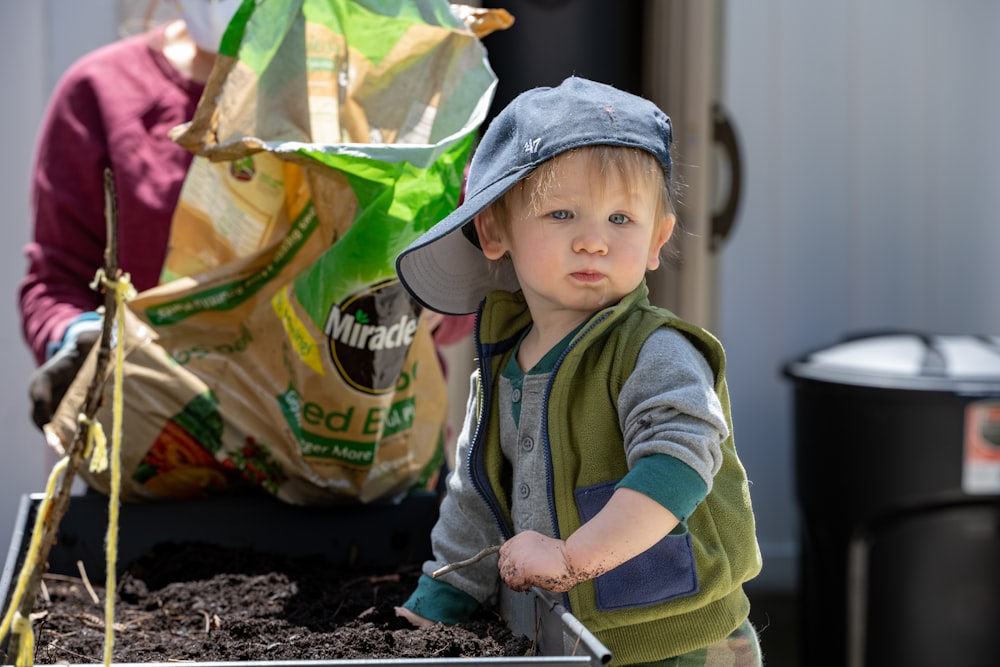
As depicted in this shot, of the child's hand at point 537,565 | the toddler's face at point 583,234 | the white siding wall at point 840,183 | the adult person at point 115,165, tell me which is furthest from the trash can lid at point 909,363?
the child's hand at point 537,565

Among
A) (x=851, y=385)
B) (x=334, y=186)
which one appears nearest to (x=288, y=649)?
(x=334, y=186)

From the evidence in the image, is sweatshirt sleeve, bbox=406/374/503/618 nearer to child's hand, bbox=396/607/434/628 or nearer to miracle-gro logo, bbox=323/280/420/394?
child's hand, bbox=396/607/434/628

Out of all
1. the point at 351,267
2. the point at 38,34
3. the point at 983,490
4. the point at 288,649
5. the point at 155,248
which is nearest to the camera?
the point at 288,649

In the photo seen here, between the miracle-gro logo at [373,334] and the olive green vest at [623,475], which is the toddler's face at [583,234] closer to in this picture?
the olive green vest at [623,475]

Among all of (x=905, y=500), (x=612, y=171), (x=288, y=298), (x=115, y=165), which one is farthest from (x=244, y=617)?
(x=905, y=500)

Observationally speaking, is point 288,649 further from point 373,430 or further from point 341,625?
point 373,430

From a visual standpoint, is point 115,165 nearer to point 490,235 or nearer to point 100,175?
point 100,175

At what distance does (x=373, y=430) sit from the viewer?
1.52 m

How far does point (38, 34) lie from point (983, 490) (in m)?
2.42

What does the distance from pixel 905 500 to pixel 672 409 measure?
1.82 metres

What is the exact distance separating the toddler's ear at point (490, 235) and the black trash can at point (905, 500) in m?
1.63

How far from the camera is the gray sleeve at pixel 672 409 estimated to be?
3.29ft

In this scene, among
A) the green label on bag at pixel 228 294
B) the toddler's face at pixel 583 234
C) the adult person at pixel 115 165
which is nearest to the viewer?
the toddler's face at pixel 583 234

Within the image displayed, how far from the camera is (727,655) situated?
1.10 meters
